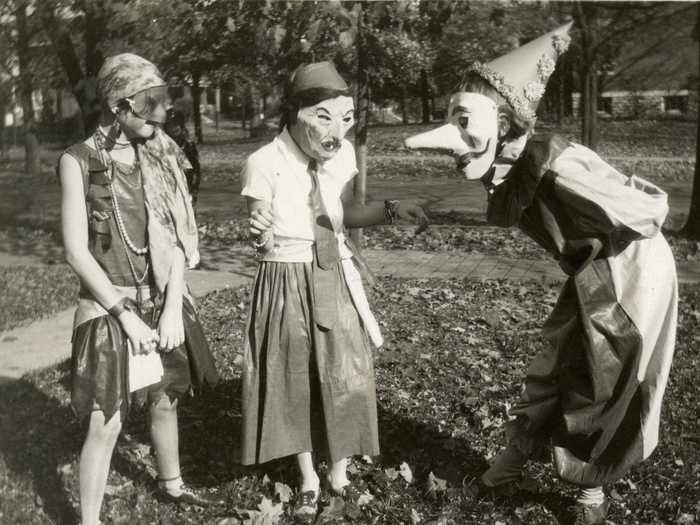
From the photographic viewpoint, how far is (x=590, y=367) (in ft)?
9.86

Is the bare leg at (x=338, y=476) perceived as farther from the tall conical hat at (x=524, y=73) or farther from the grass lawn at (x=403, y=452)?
the tall conical hat at (x=524, y=73)

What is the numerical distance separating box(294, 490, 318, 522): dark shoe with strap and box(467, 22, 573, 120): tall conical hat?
1.81 metres

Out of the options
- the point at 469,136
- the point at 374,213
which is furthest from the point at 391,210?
the point at 469,136

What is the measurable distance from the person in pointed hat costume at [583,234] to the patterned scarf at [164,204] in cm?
94

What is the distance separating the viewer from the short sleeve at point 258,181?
3.17m

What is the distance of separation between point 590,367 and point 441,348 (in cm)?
292

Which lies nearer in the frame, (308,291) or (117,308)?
(117,308)

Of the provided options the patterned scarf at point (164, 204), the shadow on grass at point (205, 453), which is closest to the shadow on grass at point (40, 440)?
the shadow on grass at point (205, 453)

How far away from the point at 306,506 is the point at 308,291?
944 mm

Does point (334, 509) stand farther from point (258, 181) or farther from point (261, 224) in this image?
point (258, 181)

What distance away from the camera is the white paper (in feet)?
10.1

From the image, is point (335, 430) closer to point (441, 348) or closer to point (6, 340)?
point (441, 348)

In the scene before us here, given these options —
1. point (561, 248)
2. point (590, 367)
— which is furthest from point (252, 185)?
point (590, 367)

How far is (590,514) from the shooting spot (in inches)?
132
